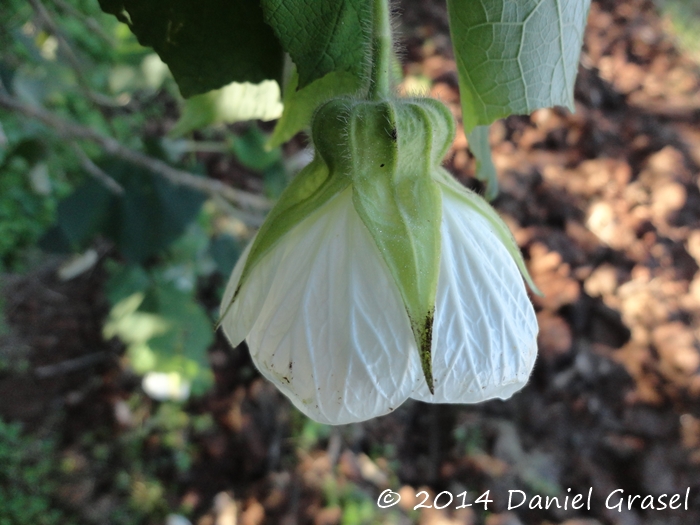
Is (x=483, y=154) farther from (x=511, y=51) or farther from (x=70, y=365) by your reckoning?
(x=70, y=365)

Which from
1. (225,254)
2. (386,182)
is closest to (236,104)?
(386,182)

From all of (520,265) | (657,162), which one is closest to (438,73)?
(657,162)

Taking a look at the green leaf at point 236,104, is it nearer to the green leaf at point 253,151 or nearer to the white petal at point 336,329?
the white petal at point 336,329

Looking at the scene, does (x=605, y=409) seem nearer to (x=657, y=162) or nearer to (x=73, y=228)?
(x=657, y=162)

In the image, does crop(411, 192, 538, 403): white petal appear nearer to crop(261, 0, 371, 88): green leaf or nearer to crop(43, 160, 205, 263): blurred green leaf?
crop(261, 0, 371, 88): green leaf

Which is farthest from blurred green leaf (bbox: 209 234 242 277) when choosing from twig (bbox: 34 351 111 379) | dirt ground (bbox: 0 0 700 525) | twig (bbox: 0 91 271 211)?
twig (bbox: 34 351 111 379)

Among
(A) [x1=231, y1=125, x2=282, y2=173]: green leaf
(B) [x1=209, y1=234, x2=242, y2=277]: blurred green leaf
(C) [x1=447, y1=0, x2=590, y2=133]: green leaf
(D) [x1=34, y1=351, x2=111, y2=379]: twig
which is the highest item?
(C) [x1=447, y1=0, x2=590, y2=133]: green leaf

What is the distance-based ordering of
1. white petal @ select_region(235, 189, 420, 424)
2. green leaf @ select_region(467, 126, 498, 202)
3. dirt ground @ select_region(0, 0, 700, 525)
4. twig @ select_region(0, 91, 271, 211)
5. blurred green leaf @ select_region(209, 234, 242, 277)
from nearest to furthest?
white petal @ select_region(235, 189, 420, 424) < green leaf @ select_region(467, 126, 498, 202) < twig @ select_region(0, 91, 271, 211) < blurred green leaf @ select_region(209, 234, 242, 277) < dirt ground @ select_region(0, 0, 700, 525)
